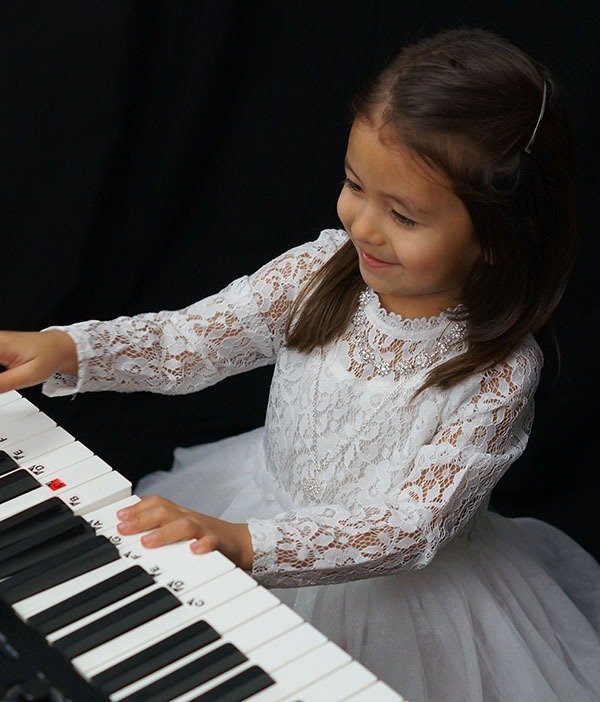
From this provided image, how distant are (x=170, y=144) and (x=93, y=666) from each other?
1.42 m

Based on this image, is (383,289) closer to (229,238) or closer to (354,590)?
(354,590)

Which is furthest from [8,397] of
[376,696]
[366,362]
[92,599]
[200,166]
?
[200,166]

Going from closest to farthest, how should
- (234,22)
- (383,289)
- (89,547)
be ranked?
1. (89,547)
2. (383,289)
3. (234,22)

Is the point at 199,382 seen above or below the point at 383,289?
below

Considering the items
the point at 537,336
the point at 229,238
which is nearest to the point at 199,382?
the point at 537,336

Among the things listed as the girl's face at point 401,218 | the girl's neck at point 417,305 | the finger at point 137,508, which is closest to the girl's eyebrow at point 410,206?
the girl's face at point 401,218

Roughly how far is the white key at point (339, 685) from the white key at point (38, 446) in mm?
387

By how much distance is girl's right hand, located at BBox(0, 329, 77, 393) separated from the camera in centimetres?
140

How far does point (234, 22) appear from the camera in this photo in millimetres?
2135

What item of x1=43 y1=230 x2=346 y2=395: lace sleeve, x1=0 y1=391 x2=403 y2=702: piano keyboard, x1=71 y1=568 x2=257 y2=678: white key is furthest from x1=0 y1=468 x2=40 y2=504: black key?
x1=43 y1=230 x2=346 y2=395: lace sleeve

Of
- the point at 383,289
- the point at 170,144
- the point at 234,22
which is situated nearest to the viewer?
the point at 383,289

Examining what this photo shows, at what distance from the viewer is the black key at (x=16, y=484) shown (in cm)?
119

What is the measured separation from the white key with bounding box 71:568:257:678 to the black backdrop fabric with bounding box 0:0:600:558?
1211mm

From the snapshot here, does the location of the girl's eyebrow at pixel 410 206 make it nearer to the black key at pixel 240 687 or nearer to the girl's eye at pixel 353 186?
the girl's eye at pixel 353 186
